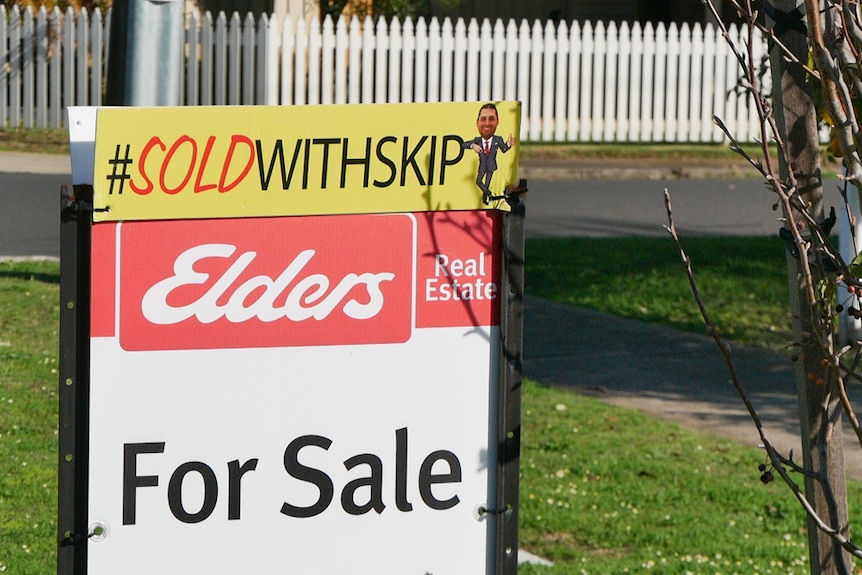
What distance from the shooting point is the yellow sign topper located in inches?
111

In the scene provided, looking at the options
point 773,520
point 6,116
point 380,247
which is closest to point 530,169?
point 6,116

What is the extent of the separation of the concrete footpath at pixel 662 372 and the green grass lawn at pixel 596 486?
0.27 m

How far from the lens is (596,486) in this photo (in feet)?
18.8

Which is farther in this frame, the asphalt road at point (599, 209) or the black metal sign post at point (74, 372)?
the asphalt road at point (599, 209)

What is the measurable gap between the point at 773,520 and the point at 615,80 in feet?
47.4

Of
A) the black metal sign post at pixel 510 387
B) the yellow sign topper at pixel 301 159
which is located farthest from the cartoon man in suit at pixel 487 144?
the black metal sign post at pixel 510 387

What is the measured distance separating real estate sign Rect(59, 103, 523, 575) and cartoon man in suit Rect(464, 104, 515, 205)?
0.02m

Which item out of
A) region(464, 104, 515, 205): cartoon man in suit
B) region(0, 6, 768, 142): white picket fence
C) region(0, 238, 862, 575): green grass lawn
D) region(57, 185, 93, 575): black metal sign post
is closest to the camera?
region(57, 185, 93, 575): black metal sign post

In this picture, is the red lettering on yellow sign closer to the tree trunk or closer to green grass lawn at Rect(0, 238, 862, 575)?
the tree trunk

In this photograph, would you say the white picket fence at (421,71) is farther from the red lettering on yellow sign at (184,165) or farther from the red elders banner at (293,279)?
the red lettering on yellow sign at (184,165)

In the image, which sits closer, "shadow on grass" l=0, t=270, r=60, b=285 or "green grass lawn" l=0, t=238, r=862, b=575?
"green grass lawn" l=0, t=238, r=862, b=575

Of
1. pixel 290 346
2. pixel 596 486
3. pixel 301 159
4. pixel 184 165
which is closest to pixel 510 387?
pixel 290 346

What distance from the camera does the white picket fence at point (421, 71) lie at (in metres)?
17.9

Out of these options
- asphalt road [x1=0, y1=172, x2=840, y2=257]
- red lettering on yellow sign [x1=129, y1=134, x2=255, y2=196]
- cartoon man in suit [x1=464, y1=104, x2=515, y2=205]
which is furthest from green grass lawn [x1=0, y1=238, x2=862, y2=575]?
asphalt road [x1=0, y1=172, x2=840, y2=257]
